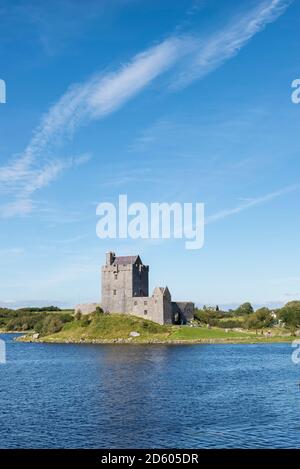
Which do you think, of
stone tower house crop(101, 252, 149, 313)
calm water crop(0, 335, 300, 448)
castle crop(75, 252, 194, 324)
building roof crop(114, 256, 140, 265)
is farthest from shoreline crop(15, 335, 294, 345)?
calm water crop(0, 335, 300, 448)

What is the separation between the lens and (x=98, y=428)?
38.1 m

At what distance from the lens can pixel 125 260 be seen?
132m

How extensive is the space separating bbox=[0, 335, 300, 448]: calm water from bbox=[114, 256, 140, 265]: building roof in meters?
46.4

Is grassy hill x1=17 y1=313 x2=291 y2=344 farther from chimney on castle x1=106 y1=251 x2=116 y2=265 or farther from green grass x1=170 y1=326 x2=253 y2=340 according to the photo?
chimney on castle x1=106 y1=251 x2=116 y2=265

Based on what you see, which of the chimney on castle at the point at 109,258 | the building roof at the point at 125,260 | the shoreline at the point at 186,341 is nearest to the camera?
the shoreline at the point at 186,341

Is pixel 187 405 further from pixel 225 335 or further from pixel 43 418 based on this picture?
pixel 225 335

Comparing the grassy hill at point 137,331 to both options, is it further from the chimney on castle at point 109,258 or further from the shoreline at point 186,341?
the chimney on castle at point 109,258

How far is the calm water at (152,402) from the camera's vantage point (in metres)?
35.4

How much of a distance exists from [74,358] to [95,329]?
3647cm

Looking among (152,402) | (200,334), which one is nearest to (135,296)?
(200,334)

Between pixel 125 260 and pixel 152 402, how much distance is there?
280 ft

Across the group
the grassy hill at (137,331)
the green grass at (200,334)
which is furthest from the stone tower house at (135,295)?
the green grass at (200,334)
